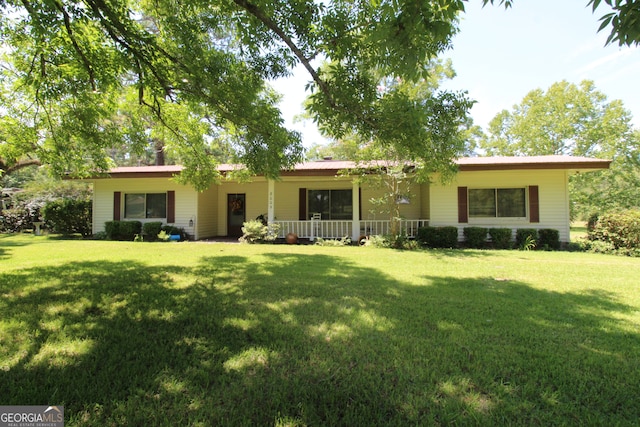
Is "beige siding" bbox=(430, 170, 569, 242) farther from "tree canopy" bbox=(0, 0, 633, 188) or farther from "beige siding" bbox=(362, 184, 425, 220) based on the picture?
"tree canopy" bbox=(0, 0, 633, 188)

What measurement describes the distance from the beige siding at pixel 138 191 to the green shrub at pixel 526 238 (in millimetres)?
12356

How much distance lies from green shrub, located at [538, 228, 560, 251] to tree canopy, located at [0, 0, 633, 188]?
807 centimetres

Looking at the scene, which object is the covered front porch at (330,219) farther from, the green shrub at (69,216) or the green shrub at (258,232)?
the green shrub at (69,216)

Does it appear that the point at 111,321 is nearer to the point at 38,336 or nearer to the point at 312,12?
the point at 38,336

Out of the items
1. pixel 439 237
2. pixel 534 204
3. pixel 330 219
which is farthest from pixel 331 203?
pixel 534 204

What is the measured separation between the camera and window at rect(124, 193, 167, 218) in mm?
14156

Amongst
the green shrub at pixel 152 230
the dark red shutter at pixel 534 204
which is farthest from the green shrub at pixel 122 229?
the dark red shutter at pixel 534 204

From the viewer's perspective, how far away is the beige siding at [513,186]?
11234mm

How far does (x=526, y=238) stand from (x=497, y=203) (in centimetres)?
164

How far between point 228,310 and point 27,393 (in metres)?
1.99

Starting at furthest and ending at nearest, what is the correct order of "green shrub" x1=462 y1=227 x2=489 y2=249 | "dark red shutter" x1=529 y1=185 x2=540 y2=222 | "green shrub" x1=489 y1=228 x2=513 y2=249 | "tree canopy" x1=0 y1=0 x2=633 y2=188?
"dark red shutter" x1=529 y1=185 x2=540 y2=222
"green shrub" x1=462 y1=227 x2=489 y2=249
"green shrub" x1=489 y1=228 x2=513 y2=249
"tree canopy" x1=0 y1=0 x2=633 y2=188

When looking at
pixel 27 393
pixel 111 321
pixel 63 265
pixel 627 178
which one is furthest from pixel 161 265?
pixel 627 178

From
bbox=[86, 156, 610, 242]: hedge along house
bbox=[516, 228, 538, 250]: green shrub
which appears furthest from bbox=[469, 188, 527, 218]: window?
bbox=[516, 228, 538, 250]: green shrub

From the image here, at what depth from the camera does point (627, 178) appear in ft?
75.0
